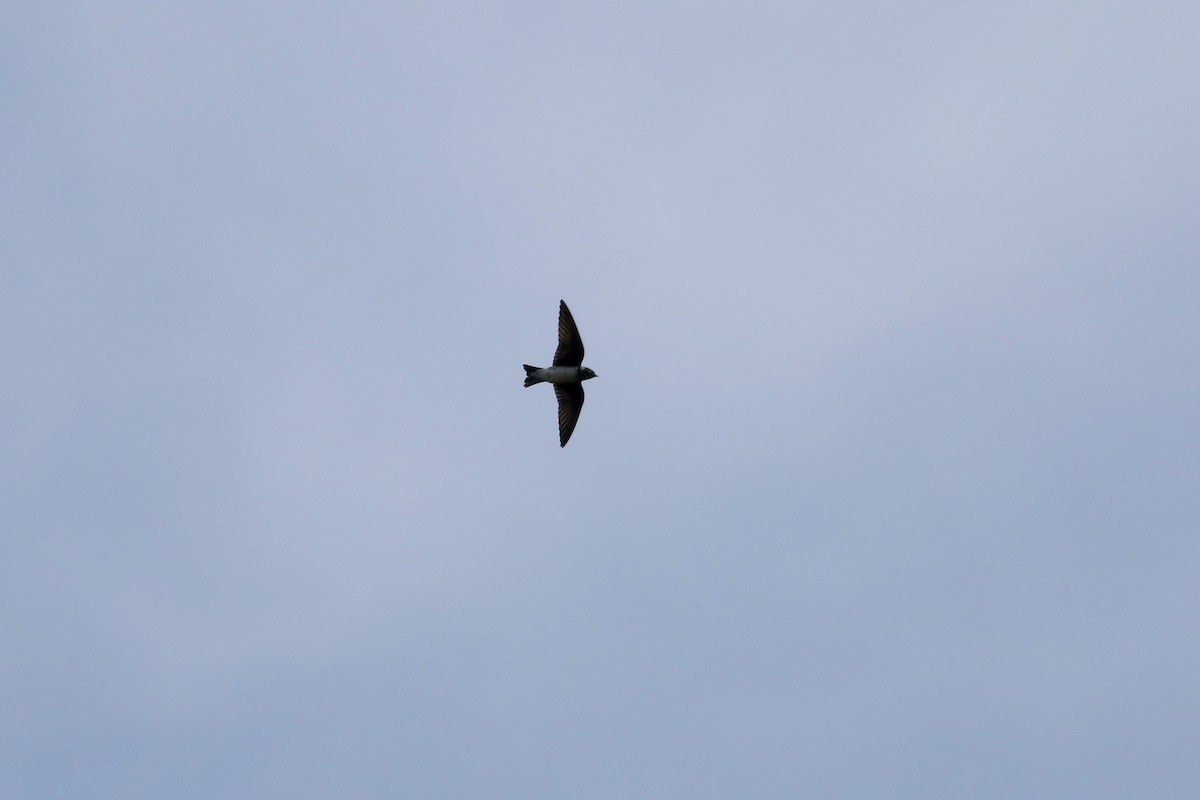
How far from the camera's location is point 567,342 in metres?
67.2

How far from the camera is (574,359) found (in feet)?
222

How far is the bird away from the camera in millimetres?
67125

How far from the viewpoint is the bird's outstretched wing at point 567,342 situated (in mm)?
67000

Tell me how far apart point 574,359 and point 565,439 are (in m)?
3.58

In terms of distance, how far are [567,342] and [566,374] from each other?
140 centimetres

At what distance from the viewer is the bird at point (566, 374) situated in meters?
67.1

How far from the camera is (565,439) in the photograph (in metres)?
68.4

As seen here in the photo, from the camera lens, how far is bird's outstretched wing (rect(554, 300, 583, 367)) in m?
A: 67.0

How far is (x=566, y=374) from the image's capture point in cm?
6750
